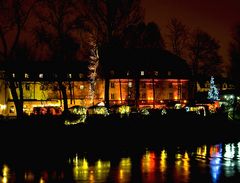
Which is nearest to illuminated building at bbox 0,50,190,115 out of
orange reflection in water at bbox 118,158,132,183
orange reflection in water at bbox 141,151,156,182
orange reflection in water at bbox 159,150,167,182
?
orange reflection in water at bbox 159,150,167,182

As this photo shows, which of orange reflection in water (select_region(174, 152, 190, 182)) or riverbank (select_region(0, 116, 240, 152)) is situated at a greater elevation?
riverbank (select_region(0, 116, 240, 152))

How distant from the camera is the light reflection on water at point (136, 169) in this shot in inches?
637

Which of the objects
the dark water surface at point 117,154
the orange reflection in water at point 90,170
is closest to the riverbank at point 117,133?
the dark water surface at point 117,154

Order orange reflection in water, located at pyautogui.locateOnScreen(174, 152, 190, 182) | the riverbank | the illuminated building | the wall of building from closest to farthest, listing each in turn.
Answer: orange reflection in water, located at pyautogui.locateOnScreen(174, 152, 190, 182)
the riverbank
the wall of building
the illuminated building

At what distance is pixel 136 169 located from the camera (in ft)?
60.0

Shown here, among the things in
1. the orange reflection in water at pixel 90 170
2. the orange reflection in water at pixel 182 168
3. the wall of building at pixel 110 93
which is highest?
the wall of building at pixel 110 93

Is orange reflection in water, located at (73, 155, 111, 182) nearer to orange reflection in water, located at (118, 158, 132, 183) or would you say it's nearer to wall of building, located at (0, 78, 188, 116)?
orange reflection in water, located at (118, 158, 132, 183)

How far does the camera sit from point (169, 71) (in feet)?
355

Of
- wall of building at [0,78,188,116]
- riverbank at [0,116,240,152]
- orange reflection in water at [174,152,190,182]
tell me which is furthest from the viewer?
wall of building at [0,78,188,116]

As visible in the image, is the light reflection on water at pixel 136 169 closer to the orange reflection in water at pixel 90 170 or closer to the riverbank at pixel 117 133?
the orange reflection in water at pixel 90 170

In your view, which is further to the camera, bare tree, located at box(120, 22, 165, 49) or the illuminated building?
the illuminated building

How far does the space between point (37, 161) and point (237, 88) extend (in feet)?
148

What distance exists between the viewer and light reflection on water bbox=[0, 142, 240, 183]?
16188mm

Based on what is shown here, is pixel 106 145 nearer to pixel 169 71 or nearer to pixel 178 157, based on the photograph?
pixel 178 157
